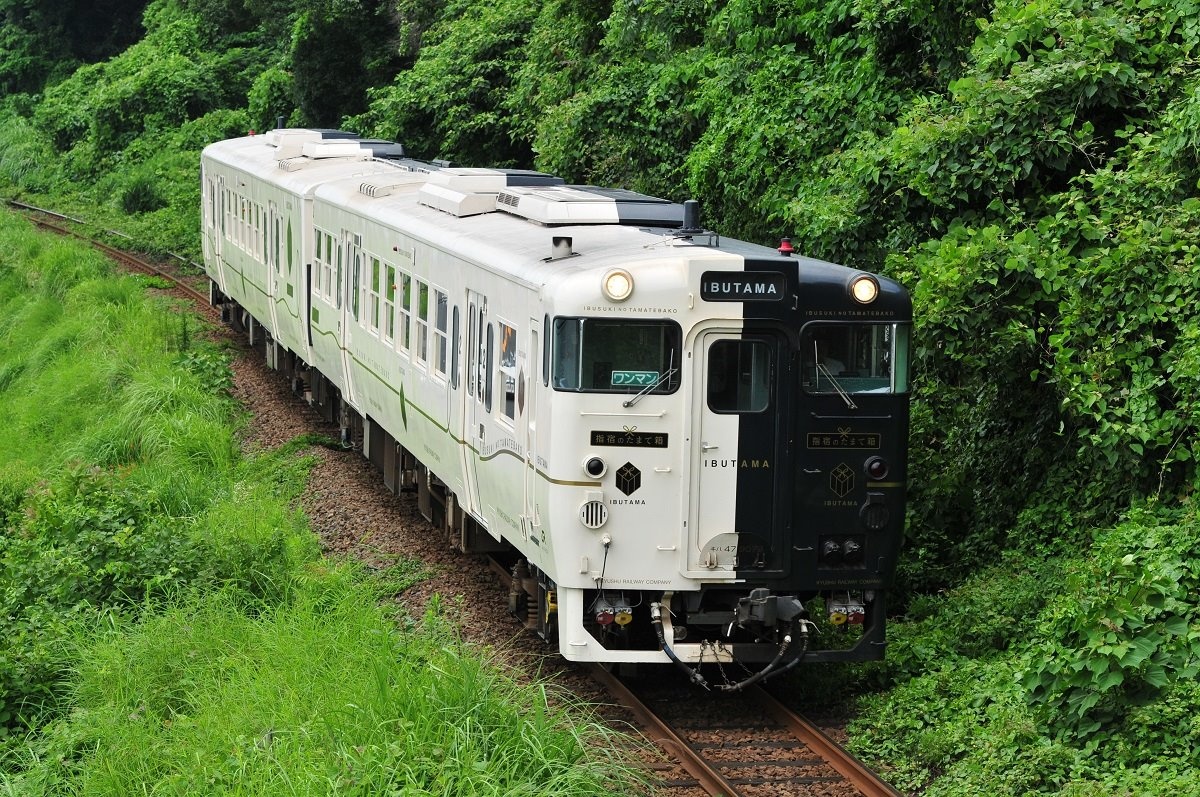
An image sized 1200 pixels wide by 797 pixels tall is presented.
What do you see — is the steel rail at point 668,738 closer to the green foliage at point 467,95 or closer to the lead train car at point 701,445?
the lead train car at point 701,445

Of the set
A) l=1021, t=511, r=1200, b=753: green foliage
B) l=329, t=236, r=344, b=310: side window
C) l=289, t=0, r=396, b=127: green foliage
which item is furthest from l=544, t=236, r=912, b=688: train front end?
l=289, t=0, r=396, b=127: green foliage

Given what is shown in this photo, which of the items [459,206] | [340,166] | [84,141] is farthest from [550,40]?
[84,141]

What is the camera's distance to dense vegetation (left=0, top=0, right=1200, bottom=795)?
7887mm

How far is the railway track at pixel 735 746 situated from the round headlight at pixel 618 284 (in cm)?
240

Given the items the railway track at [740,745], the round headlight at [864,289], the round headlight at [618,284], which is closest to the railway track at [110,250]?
the railway track at [740,745]

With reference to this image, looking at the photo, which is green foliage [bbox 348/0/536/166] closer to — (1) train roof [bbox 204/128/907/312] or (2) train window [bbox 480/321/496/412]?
(1) train roof [bbox 204/128/907/312]

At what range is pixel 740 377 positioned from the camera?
884 cm

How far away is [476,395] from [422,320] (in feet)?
5.64

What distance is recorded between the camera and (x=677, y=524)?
28.7ft

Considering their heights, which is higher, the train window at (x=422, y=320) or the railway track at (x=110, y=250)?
the train window at (x=422, y=320)

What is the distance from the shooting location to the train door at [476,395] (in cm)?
1035

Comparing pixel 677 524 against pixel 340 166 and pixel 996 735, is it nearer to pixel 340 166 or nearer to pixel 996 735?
pixel 996 735

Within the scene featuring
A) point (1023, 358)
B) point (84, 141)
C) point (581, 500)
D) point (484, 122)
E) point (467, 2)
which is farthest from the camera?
point (84, 141)

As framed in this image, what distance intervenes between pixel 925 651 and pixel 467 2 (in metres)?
21.2
